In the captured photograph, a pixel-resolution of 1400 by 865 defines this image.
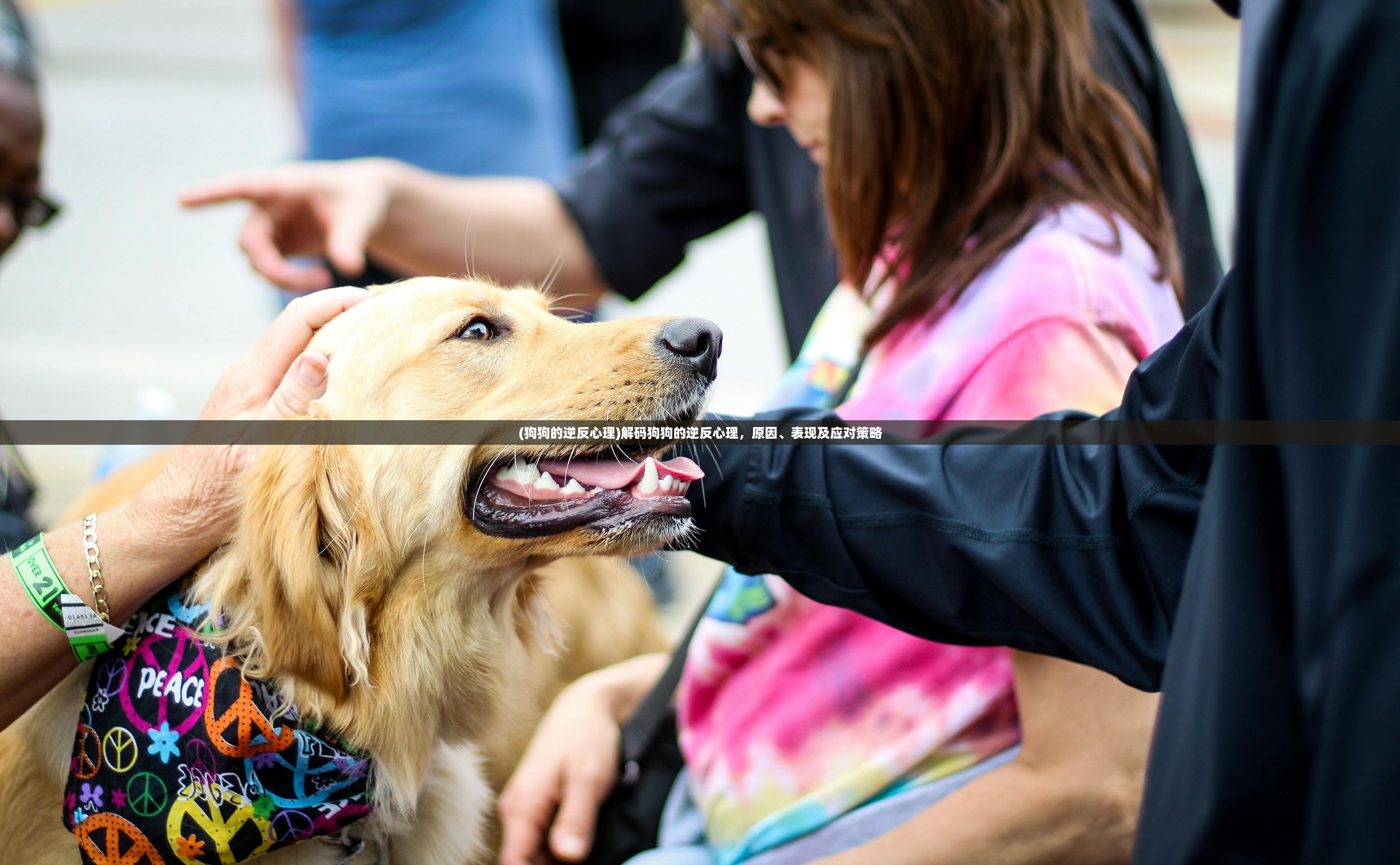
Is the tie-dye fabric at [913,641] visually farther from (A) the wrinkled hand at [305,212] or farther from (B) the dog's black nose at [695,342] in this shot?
(A) the wrinkled hand at [305,212]

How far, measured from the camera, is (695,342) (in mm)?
1244

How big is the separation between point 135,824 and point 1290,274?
1.19 m

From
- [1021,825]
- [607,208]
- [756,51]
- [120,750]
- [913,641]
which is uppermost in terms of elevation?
[756,51]

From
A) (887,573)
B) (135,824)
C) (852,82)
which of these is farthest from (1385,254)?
(135,824)

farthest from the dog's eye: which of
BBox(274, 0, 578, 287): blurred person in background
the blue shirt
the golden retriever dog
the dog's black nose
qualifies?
the blue shirt

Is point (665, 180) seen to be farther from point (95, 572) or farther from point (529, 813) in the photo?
point (95, 572)

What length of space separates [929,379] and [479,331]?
577 mm

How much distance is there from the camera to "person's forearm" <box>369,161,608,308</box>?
79.6 inches

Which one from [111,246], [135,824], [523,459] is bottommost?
[111,246]

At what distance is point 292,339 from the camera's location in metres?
1.15

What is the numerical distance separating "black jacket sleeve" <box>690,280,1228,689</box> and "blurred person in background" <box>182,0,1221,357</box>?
0.74 metres

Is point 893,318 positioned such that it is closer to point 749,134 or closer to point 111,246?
point 749,134

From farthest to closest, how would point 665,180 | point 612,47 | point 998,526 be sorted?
point 612,47, point 665,180, point 998,526

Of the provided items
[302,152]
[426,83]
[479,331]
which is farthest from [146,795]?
[302,152]
